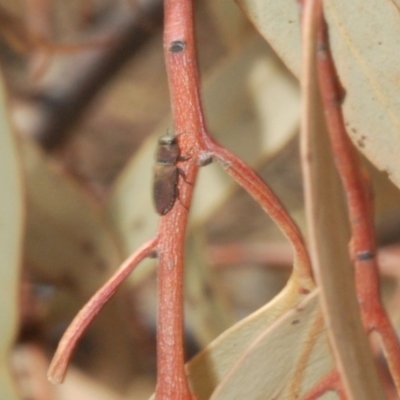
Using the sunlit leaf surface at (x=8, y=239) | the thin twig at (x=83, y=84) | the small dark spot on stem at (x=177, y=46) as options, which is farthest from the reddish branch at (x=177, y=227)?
the thin twig at (x=83, y=84)

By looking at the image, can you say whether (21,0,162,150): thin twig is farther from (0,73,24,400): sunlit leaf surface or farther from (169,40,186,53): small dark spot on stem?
(169,40,186,53): small dark spot on stem

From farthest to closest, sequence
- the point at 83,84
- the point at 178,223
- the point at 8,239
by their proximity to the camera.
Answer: the point at 83,84 < the point at 8,239 < the point at 178,223

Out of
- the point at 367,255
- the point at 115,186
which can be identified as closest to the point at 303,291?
the point at 367,255

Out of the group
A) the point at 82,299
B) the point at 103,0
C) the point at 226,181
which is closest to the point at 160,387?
the point at 226,181

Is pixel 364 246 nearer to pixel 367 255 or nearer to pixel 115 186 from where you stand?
pixel 367 255

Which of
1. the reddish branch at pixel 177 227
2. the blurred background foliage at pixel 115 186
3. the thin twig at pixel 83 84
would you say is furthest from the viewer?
the thin twig at pixel 83 84

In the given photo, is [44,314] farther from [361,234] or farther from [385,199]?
[361,234]

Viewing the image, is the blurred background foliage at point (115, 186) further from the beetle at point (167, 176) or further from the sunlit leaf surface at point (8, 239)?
the beetle at point (167, 176)
